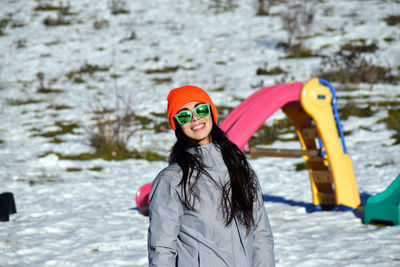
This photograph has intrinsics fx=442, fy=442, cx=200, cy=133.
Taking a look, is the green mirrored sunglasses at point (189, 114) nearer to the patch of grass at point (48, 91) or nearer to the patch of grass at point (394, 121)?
the patch of grass at point (394, 121)

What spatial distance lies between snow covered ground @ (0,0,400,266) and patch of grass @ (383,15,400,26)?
0.77 ft

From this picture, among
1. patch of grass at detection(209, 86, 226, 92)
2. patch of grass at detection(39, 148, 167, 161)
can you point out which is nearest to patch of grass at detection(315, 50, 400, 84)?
patch of grass at detection(209, 86, 226, 92)

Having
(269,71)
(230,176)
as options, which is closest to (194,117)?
(230,176)

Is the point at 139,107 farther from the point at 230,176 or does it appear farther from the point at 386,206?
the point at 230,176

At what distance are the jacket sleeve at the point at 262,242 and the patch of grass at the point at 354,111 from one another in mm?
6934

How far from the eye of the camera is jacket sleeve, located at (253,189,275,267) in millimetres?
1801

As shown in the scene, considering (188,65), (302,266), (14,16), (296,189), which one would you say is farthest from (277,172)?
(14,16)

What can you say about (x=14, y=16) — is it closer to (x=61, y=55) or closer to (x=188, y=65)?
(x=61, y=55)

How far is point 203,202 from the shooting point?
1.72 m

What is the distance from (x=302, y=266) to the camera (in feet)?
10.8

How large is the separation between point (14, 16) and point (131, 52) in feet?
18.4

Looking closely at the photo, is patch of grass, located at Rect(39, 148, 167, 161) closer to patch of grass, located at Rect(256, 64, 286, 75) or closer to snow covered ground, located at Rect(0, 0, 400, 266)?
snow covered ground, located at Rect(0, 0, 400, 266)

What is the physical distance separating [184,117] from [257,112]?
2.52 metres

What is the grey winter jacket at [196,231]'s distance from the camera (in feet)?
5.37
